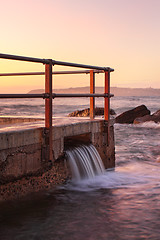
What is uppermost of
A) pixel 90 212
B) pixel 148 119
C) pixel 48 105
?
pixel 48 105

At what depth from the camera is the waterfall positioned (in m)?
5.21

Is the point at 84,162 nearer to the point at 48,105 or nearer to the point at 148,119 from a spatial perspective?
the point at 48,105

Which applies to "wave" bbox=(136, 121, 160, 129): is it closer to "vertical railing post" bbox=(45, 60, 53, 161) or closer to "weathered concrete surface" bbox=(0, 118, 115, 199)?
"weathered concrete surface" bbox=(0, 118, 115, 199)

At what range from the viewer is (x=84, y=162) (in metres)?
5.35

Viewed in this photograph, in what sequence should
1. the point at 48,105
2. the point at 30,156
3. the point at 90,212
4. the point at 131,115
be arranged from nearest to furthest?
the point at 90,212, the point at 30,156, the point at 48,105, the point at 131,115

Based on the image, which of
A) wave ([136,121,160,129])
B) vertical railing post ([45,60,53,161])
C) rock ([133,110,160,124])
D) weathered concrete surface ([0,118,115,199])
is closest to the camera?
weathered concrete surface ([0,118,115,199])

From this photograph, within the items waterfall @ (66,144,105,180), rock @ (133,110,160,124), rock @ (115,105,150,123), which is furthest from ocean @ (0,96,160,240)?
rock @ (115,105,150,123)

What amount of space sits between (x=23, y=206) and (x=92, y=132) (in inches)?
80.2

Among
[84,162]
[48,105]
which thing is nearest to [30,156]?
[48,105]

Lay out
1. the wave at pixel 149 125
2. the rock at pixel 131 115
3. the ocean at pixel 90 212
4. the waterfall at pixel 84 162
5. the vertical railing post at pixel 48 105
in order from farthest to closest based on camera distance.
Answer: the rock at pixel 131 115
the wave at pixel 149 125
the waterfall at pixel 84 162
the vertical railing post at pixel 48 105
the ocean at pixel 90 212

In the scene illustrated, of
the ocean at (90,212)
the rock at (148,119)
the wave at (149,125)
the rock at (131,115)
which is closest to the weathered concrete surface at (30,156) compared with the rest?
the ocean at (90,212)

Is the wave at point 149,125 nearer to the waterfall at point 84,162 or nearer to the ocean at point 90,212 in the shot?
the ocean at point 90,212

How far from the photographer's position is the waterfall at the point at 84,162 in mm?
5207

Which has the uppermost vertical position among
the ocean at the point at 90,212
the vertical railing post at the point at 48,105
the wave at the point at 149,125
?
the vertical railing post at the point at 48,105
